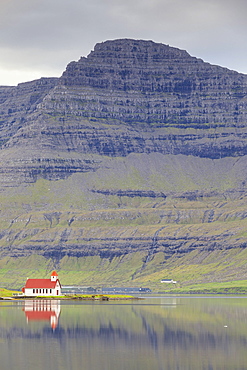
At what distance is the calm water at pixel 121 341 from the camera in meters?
103

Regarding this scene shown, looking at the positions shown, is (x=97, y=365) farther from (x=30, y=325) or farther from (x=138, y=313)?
(x=138, y=313)

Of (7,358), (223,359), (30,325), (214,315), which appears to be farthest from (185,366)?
(214,315)

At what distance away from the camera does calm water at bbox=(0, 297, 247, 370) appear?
103 metres

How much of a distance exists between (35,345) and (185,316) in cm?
6116

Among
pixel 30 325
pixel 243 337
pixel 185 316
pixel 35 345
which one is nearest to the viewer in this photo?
pixel 35 345

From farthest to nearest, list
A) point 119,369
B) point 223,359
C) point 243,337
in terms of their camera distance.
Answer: point 243,337 < point 223,359 < point 119,369

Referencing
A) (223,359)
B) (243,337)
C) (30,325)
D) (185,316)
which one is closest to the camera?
(223,359)

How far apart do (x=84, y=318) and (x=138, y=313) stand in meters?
23.1

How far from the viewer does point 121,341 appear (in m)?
124

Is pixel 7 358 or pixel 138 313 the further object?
pixel 138 313

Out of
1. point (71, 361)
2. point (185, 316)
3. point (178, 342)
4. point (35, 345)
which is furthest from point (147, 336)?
point (185, 316)

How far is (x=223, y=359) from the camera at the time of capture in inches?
4181

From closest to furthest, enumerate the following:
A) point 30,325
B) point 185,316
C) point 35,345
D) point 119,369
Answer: point 119,369, point 35,345, point 30,325, point 185,316

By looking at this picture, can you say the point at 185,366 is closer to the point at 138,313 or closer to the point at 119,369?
the point at 119,369
